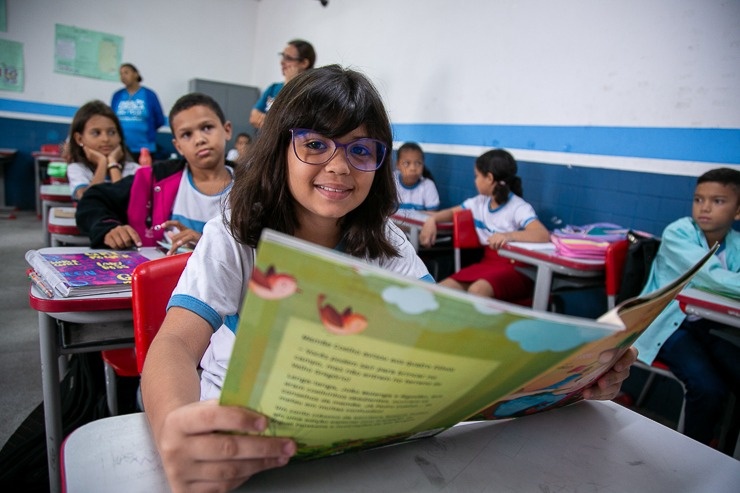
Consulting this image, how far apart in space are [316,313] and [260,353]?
0.18 feet

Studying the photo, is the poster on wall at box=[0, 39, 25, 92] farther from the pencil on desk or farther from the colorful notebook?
the pencil on desk

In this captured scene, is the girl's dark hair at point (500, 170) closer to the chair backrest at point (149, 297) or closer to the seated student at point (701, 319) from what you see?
the seated student at point (701, 319)

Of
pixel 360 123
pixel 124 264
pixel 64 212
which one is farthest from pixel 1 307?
pixel 360 123

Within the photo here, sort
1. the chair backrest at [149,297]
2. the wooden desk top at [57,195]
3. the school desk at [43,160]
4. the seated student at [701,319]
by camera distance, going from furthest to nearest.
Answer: the school desk at [43,160] → the wooden desk top at [57,195] → the seated student at [701,319] → the chair backrest at [149,297]

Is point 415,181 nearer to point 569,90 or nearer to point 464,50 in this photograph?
point 464,50

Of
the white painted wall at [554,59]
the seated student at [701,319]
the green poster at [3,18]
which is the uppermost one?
the green poster at [3,18]

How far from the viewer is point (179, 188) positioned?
1.87m

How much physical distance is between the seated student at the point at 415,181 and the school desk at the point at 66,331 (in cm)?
279

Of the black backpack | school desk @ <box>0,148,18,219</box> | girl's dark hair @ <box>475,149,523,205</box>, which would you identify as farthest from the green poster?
the black backpack

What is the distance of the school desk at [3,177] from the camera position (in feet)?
18.5

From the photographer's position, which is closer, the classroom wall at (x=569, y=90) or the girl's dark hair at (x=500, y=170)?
the classroom wall at (x=569, y=90)

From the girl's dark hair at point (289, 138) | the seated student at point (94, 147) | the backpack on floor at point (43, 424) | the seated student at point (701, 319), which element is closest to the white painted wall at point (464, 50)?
the girl's dark hair at point (289, 138)

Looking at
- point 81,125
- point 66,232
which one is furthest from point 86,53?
point 66,232

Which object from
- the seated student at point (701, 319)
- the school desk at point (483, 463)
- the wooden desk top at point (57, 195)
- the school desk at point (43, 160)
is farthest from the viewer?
the school desk at point (43, 160)
